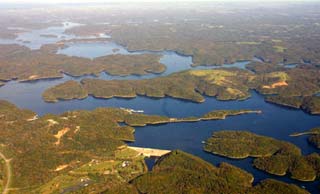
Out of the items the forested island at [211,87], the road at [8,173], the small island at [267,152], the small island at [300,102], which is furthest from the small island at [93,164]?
the small island at [300,102]

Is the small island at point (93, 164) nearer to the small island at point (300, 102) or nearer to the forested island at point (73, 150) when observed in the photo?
the forested island at point (73, 150)

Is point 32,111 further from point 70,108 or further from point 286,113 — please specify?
point 286,113

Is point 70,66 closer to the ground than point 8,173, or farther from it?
farther from it

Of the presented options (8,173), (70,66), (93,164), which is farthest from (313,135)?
(70,66)

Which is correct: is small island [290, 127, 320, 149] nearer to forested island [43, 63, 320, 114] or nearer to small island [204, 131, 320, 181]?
small island [204, 131, 320, 181]

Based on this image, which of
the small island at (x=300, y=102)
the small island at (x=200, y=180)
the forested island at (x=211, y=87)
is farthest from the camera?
the forested island at (x=211, y=87)

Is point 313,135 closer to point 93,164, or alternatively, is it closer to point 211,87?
point 211,87

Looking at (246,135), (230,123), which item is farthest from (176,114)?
(246,135)

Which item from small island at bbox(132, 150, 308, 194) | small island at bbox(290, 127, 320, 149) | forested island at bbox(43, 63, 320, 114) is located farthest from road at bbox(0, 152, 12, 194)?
small island at bbox(290, 127, 320, 149)
